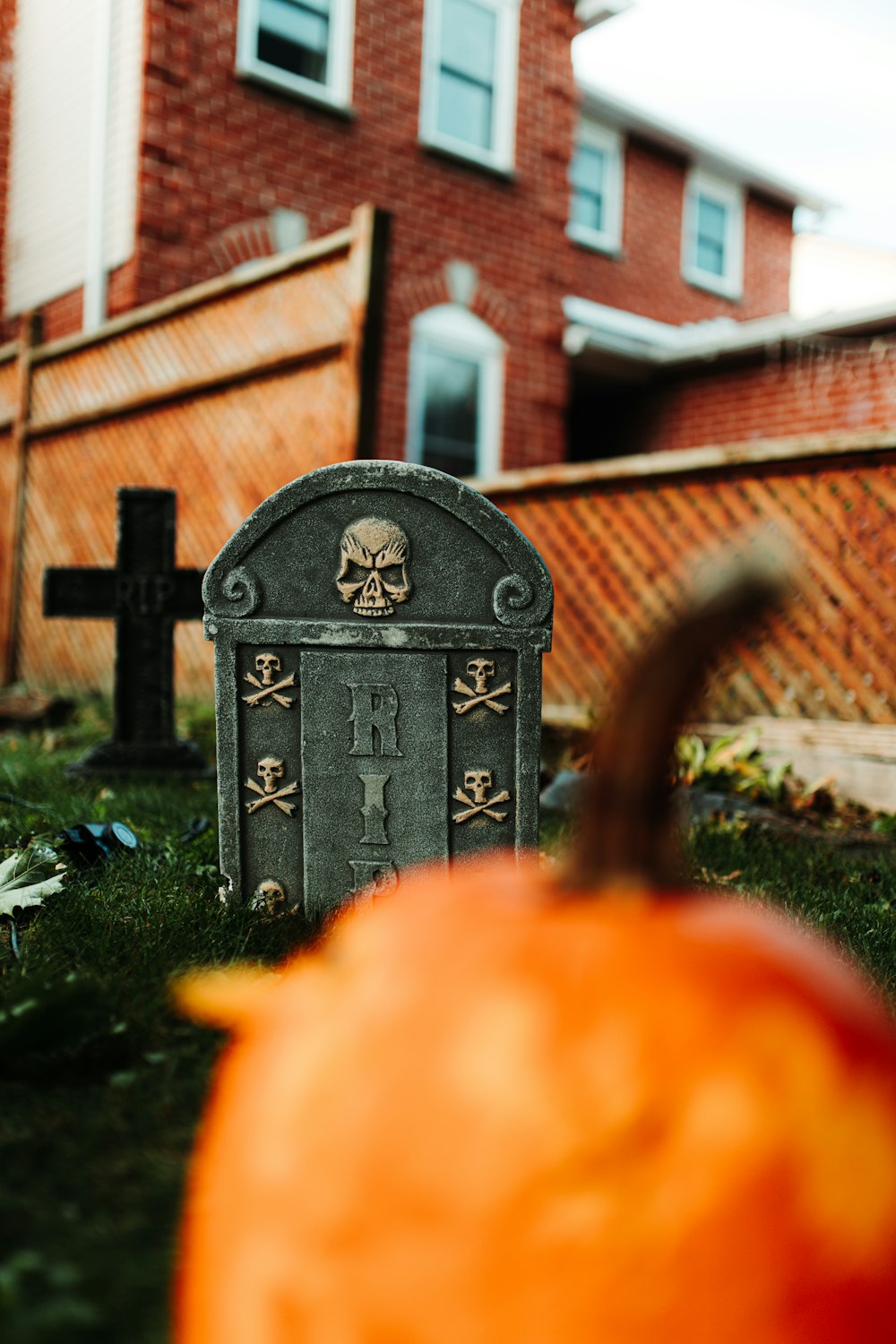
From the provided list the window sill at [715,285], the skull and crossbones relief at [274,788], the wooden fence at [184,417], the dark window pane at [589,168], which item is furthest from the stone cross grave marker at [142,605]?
the window sill at [715,285]

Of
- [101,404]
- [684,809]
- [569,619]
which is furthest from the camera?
[101,404]

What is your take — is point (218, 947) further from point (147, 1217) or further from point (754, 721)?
point (754, 721)

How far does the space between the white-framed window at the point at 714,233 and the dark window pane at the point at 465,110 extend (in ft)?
19.1

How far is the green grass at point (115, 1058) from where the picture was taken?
1.26 m

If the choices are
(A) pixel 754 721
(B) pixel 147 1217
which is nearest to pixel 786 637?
(A) pixel 754 721

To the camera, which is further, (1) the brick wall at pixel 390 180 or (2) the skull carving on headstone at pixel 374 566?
(1) the brick wall at pixel 390 180

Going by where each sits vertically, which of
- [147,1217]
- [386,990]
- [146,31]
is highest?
[146,31]

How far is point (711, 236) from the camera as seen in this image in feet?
56.6

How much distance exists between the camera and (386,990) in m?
1.04

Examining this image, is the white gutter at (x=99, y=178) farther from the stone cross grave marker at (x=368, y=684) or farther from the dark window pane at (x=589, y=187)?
the dark window pane at (x=589, y=187)

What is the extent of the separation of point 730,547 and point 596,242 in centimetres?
1006

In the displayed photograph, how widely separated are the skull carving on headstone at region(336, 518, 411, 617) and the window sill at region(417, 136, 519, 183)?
907cm

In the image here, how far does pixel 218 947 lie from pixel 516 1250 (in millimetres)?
1762

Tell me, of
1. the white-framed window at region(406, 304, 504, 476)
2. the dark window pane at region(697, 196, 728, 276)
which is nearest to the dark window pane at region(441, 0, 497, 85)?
the white-framed window at region(406, 304, 504, 476)
